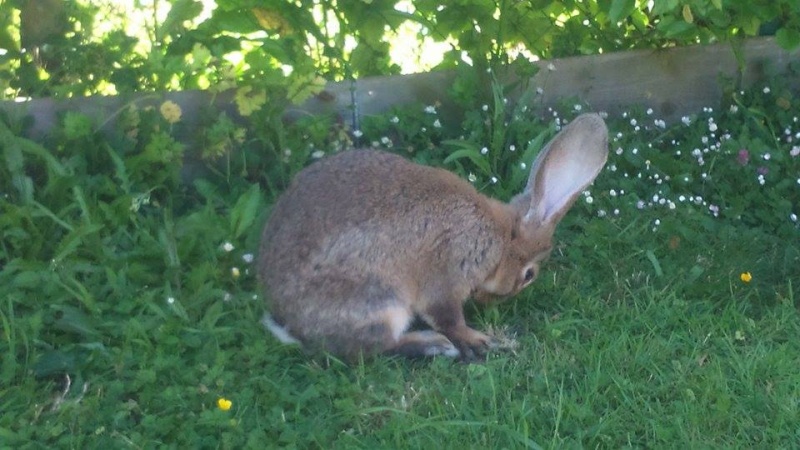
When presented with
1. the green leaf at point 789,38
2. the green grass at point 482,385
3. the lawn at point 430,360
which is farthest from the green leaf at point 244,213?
the green leaf at point 789,38

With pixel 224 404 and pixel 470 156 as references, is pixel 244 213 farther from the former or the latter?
pixel 224 404

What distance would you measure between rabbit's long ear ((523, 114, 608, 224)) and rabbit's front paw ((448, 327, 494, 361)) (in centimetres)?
52

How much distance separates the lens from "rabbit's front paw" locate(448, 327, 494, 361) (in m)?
3.86

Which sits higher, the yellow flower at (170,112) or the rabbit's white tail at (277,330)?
the yellow flower at (170,112)

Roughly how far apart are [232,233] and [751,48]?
276 centimetres

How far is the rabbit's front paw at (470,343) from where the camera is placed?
12.6 ft

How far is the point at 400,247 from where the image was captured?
3914 mm

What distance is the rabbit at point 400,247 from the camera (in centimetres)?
381

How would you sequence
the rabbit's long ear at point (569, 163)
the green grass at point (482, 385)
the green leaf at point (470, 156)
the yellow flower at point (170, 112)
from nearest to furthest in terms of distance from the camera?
the green grass at point (482, 385), the rabbit's long ear at point (569, 163), the yellow flower at point (170, 112), the green leaf at point (470, 156)

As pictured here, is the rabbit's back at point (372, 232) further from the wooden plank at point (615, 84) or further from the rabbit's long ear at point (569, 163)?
the wooden plank at point (615, 84)

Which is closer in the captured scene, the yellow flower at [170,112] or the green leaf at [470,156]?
the yellow flower at [170,112]

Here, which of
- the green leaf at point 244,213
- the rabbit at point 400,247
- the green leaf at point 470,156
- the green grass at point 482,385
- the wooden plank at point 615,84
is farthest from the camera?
the wooden plank at point 615,84

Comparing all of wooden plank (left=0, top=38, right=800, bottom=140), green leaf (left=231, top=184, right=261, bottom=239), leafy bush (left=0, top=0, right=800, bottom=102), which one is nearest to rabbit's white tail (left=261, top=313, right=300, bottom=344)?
green leaf (left=231, top=184, right=261, bottom=239)

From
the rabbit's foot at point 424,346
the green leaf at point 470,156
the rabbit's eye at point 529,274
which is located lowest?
the rabbit's foot at point 424,346
